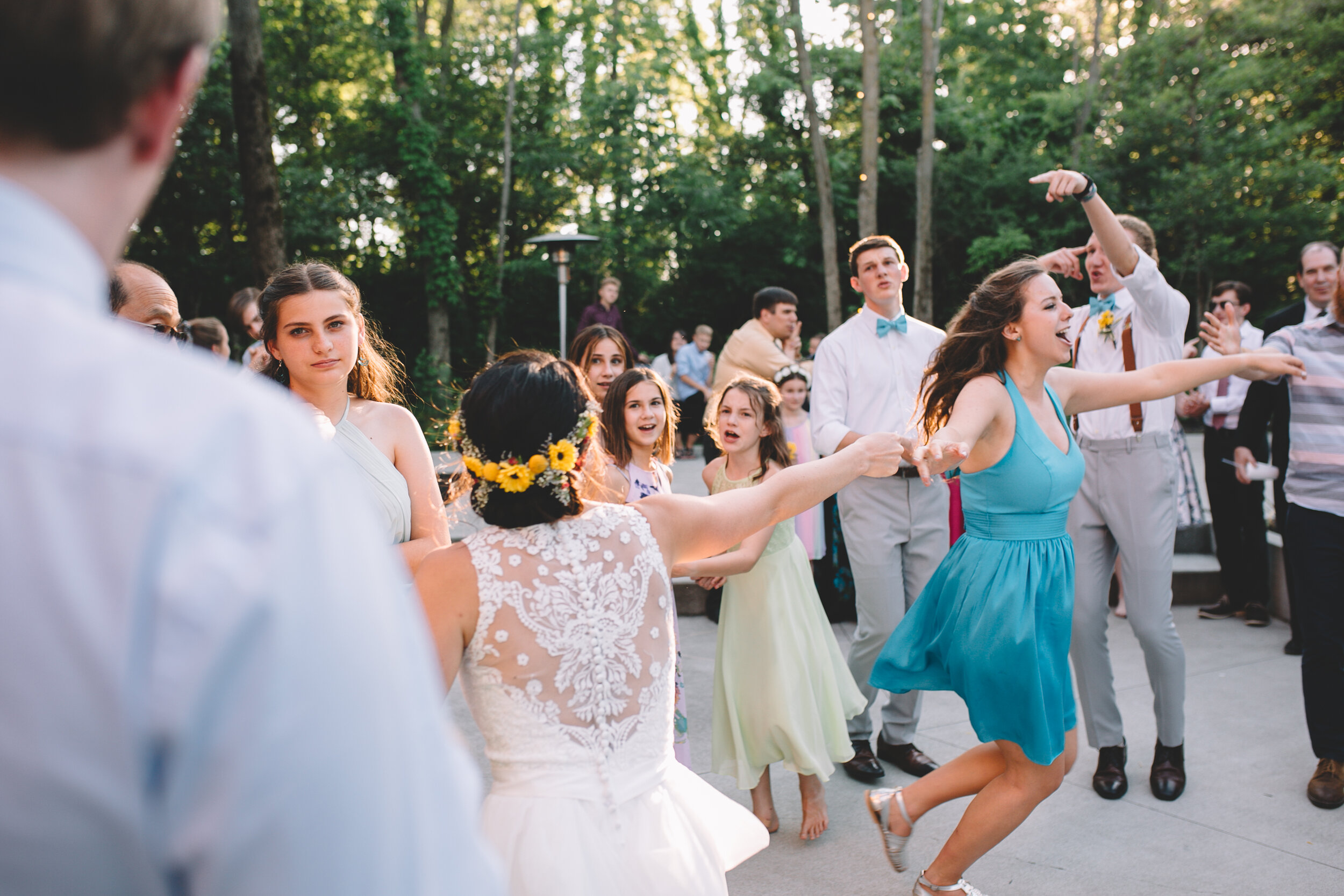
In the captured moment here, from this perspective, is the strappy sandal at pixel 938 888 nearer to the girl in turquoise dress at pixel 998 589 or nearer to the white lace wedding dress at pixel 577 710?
the girl in turquoise dress at pixel 998 589

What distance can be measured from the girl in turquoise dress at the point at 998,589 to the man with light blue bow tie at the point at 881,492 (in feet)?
2.55

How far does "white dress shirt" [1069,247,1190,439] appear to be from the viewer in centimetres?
412

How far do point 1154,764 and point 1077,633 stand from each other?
1.99 ft

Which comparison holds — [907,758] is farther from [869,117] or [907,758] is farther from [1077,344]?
[869,117]

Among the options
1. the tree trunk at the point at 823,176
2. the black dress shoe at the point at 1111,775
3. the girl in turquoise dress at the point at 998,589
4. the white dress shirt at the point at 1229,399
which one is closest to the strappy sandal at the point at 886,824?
the girl in turquoise dress at the point at 998,589

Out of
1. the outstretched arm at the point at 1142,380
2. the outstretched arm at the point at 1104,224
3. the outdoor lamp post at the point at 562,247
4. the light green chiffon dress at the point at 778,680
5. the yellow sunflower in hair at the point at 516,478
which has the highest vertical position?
the outdoor lamp post at the point at 562,247

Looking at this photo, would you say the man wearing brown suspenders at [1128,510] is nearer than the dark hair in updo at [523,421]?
No

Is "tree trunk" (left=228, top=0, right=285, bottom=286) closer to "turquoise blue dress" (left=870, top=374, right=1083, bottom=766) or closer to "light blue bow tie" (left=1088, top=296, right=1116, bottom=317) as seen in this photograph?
"light blue bow tie" (left=1088, top=296, right=1116, bottom=317)

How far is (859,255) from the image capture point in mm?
4828

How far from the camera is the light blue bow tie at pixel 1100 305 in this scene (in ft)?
14.5

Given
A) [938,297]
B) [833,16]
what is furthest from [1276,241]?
[833,16]

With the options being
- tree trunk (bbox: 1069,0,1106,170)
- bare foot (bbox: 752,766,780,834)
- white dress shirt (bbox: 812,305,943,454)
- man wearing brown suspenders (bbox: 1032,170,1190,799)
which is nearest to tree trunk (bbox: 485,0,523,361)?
tree trunk (bbox: 1069,0,1106,170)

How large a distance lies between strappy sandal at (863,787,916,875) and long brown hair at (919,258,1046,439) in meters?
1.33

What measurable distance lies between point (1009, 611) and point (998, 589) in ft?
0.25
